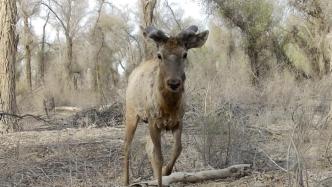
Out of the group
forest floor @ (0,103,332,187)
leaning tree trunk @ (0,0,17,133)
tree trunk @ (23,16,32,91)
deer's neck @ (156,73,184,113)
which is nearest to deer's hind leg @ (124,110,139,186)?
forest floor @ (0,103,332,187)

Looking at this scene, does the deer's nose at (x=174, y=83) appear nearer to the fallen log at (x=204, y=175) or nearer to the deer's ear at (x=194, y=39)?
the deer's ear at (x=194, y=39)

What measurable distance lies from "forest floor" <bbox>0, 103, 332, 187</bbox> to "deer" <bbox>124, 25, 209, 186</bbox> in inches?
23.9

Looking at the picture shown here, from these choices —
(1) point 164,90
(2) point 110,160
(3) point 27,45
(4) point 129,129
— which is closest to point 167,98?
(1) point 164,90

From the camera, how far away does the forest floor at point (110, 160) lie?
6.64 m

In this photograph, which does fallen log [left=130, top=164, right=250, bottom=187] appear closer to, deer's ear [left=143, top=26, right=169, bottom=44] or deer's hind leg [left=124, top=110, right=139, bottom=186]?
deer's hind leg [left=124, top=110, right=139, bottom=186]

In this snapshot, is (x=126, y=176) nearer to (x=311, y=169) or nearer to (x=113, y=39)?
(x=311, y=169)

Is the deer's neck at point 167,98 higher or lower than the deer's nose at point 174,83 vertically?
lower

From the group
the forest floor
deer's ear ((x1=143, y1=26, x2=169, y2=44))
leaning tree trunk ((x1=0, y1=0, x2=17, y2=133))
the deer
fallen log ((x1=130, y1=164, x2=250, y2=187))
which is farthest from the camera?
leaning tree trunk ((x1=0, y1=0, x2=17, y2=133))

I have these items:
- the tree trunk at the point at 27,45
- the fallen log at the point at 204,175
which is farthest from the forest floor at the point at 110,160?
the tree trunk at the point at 27,45

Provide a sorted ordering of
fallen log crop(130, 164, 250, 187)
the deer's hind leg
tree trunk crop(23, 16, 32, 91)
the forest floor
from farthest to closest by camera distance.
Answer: tree trunk crop(23, 16, 32, 91) → the deer's hind leg → fallen log crop(130, 164, 250, 187) → the forest floor

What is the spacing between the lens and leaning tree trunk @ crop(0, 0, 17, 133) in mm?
12492

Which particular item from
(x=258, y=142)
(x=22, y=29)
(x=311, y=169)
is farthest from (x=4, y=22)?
(x=22, y=29)

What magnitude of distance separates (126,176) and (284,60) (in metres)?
21.8

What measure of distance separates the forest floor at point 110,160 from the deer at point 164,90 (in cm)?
61
